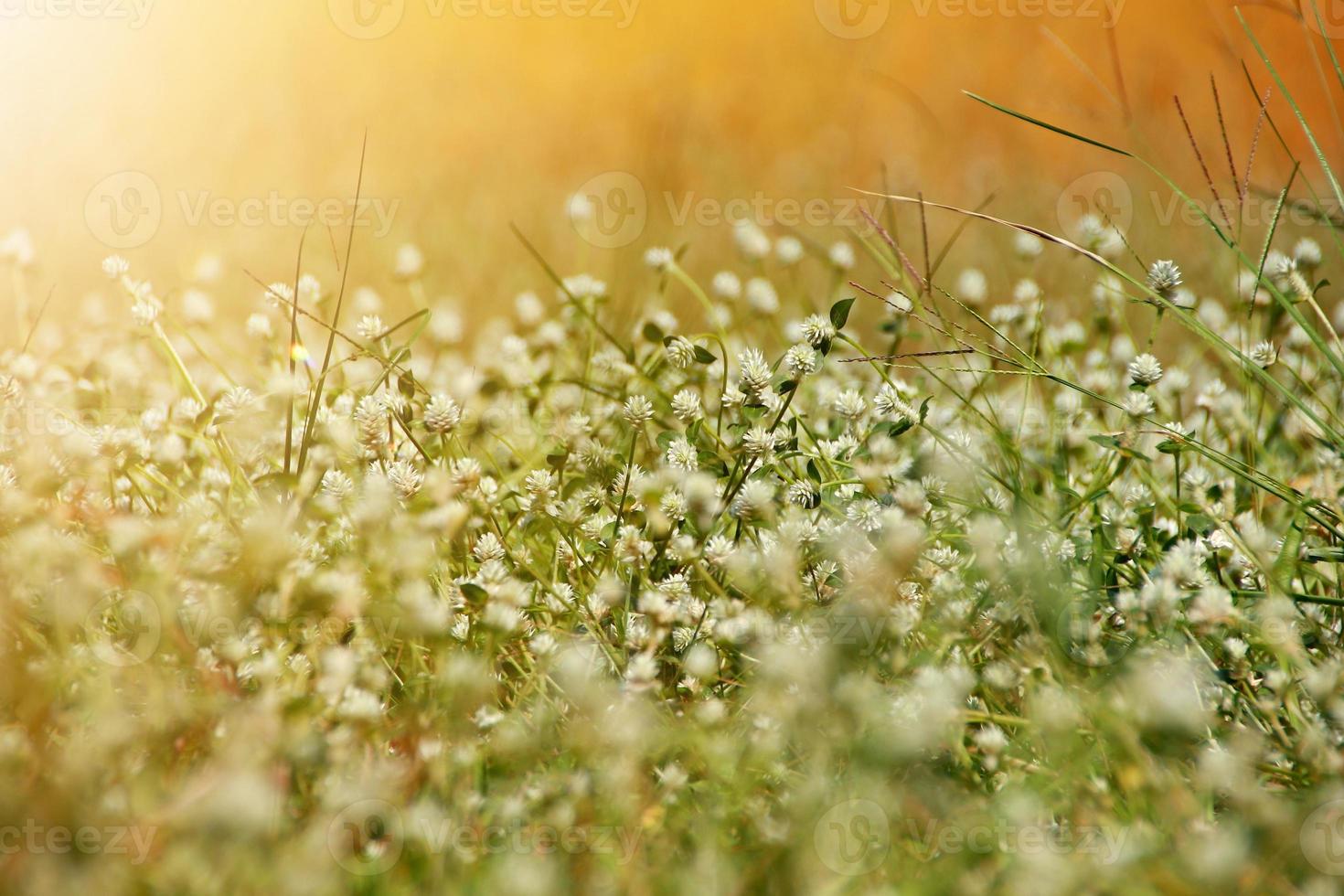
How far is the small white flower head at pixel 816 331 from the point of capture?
158cm

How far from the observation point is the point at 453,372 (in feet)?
8.05

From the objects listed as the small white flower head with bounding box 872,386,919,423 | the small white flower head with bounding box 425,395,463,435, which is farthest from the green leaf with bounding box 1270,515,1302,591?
the small white flower head with bounding box 425,395,463,435

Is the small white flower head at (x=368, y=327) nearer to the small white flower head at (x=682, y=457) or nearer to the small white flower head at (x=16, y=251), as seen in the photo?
the small white flower head at (x=682, y=457)

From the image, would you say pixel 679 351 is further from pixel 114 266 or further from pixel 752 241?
pixel 114 266

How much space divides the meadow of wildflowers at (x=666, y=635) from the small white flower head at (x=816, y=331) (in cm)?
3

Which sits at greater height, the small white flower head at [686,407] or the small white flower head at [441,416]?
the small white flower head at [686,407]

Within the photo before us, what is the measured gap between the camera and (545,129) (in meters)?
4.60

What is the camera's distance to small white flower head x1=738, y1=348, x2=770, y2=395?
159 cm

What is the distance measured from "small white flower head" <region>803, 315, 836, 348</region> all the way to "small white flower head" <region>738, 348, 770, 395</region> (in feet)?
0.26

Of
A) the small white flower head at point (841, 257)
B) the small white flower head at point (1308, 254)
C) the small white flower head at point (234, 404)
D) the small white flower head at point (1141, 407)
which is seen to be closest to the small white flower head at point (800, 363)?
the small white flower head at point (1141, 407)

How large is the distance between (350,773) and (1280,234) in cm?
383

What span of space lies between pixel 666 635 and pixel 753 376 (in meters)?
0.40

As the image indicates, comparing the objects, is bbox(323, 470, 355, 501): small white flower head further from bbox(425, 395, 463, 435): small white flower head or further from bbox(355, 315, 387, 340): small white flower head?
bbox(355, 315, 387, 340): small white flower head

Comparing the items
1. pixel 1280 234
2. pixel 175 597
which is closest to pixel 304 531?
pixel 175 597
